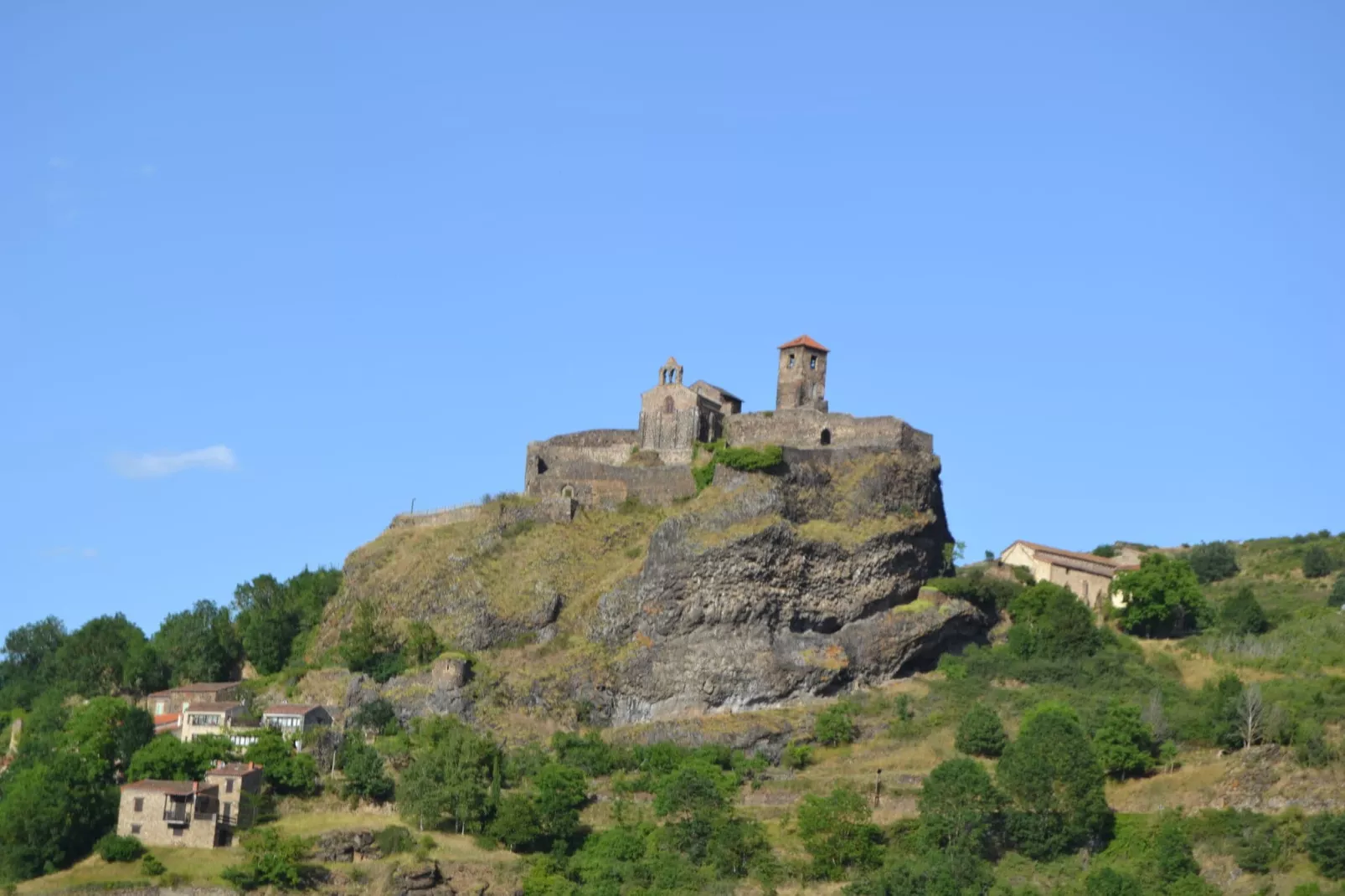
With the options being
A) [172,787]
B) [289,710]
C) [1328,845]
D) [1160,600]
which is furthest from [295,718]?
[1328,845]

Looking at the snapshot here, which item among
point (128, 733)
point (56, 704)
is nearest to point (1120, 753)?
point (128, 733)

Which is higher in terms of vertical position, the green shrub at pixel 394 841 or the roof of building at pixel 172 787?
the roof of building at pixel 172 787

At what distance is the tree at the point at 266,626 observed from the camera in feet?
337

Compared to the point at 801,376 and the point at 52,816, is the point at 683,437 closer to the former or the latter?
the point at 801,376

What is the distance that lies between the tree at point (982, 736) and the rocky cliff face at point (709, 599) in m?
6.30

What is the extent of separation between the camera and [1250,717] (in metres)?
85.8

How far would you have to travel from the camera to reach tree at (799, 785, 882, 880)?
80188mm

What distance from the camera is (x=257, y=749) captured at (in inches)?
3423

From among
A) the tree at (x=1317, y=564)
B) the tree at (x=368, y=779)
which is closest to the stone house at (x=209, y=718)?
the tree at (x=368, y=779)

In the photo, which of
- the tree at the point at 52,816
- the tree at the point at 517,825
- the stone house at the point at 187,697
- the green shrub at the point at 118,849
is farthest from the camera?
the stone house at the point at 187,697

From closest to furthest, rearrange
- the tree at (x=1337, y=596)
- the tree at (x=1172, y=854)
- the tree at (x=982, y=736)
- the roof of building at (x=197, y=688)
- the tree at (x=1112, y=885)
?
the tree at (x=1112, y=885)
the tree at (x=1172, y=854)
the tree at (x=982, y=736)
the roof of building at (x=197, y=688)
the tree at (x=1337, y=596)

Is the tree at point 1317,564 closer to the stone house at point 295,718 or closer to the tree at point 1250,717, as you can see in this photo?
the tree at point 1250,717

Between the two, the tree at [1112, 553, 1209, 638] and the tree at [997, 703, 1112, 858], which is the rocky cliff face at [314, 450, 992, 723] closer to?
the tree at [1112, 553, 1209, 638]

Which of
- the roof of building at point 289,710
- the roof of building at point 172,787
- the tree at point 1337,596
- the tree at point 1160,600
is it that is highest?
the tree at point 1337,596
